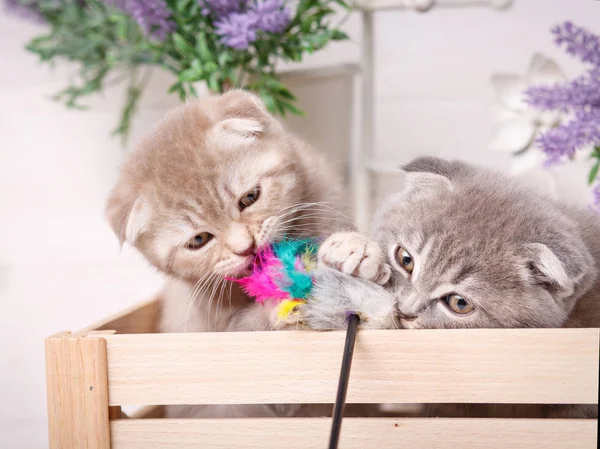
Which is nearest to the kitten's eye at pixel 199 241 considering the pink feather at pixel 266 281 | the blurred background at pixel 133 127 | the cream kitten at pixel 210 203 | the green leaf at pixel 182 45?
the cream kitten at pixel 210 203

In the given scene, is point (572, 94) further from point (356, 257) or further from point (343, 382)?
point (343, 382)

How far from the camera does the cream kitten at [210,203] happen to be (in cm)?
101

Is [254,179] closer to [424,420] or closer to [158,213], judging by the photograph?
[158,213]

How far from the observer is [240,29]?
1354 millimetres

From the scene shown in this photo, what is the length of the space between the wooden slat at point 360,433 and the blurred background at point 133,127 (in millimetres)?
995

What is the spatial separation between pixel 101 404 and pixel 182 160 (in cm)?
42

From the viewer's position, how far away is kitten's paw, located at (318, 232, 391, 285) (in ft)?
2.82

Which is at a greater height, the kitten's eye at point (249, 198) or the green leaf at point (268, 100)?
the green leaf at point (268, 100)

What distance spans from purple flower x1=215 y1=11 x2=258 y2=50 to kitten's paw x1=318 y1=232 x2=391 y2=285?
0.67 metres

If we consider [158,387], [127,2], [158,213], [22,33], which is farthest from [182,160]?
[22,33]

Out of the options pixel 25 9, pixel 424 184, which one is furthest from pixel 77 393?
pixel 25 9

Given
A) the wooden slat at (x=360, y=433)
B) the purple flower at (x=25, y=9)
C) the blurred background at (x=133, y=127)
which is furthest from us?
the blurred background at (x=133, y=127)

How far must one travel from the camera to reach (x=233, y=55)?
1.46 metres

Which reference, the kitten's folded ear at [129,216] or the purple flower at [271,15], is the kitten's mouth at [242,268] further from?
the purple flower at [271,15]
